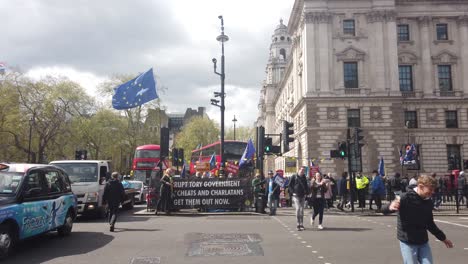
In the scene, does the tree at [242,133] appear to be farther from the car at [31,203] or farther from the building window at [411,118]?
the car at [31,203]

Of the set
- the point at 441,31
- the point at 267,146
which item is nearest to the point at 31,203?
the point at 267,146

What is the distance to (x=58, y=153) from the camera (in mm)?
50594

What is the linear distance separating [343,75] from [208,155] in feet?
50.6

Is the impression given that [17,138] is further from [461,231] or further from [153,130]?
[461,231]

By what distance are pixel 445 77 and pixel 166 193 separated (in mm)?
36596

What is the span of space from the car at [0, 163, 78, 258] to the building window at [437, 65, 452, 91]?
4166 cm

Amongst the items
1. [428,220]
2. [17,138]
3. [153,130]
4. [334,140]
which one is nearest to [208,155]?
[334,140]

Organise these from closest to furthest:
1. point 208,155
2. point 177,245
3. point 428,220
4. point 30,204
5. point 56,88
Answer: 1. point 428,220
2. point 30,204
3. point 177,245
4. point 208,155
5. point 56,88

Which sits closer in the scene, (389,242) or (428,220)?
(428,220)

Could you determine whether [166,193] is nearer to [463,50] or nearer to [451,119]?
[451,119]

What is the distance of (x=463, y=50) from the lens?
1722 inches

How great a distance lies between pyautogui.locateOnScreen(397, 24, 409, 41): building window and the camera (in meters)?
44.9

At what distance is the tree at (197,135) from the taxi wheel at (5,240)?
6943 centimetres

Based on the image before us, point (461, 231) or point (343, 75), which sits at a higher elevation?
point (343, 75)
